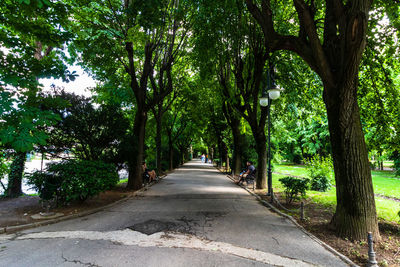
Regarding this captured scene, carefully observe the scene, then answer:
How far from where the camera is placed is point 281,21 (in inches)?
418

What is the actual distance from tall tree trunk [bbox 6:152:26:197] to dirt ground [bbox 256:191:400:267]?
11054 mm

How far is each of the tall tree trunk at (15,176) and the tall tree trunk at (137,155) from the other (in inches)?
186

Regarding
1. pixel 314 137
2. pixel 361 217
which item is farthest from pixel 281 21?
pixel 314 137

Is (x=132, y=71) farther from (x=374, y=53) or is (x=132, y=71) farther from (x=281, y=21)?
(x=374, y=53)

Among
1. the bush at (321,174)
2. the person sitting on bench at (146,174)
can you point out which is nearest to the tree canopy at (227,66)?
the person sitting on bench at (146,174)

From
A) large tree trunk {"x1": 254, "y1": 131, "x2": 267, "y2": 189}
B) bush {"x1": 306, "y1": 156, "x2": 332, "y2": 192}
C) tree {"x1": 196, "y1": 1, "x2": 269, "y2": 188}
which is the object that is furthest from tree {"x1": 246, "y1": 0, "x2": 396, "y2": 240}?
bush {"x1": 306, "y1": 156, "x2": 332, "y2": 192}

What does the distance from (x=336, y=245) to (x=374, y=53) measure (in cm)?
A: 623

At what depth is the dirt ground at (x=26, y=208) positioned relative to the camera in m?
6.03

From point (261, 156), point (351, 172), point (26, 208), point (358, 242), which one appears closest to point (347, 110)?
point (351, 172)

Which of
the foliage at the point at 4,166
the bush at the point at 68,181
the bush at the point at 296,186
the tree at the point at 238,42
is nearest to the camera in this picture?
the bush at the point at 68,181

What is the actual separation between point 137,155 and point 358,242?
994cm

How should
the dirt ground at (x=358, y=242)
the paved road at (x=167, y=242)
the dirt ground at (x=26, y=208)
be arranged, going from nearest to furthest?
the paved road at (x=167, y=242) → the dirt ground at (x=358, y=242) → the dirt ground at (x=26, y=208)

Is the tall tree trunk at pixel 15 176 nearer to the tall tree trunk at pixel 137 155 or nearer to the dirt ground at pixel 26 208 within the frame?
the dirt ground at pixel 26 208

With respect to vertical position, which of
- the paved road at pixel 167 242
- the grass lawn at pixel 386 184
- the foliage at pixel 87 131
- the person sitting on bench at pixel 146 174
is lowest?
the grass lawn at pixel 386 184
